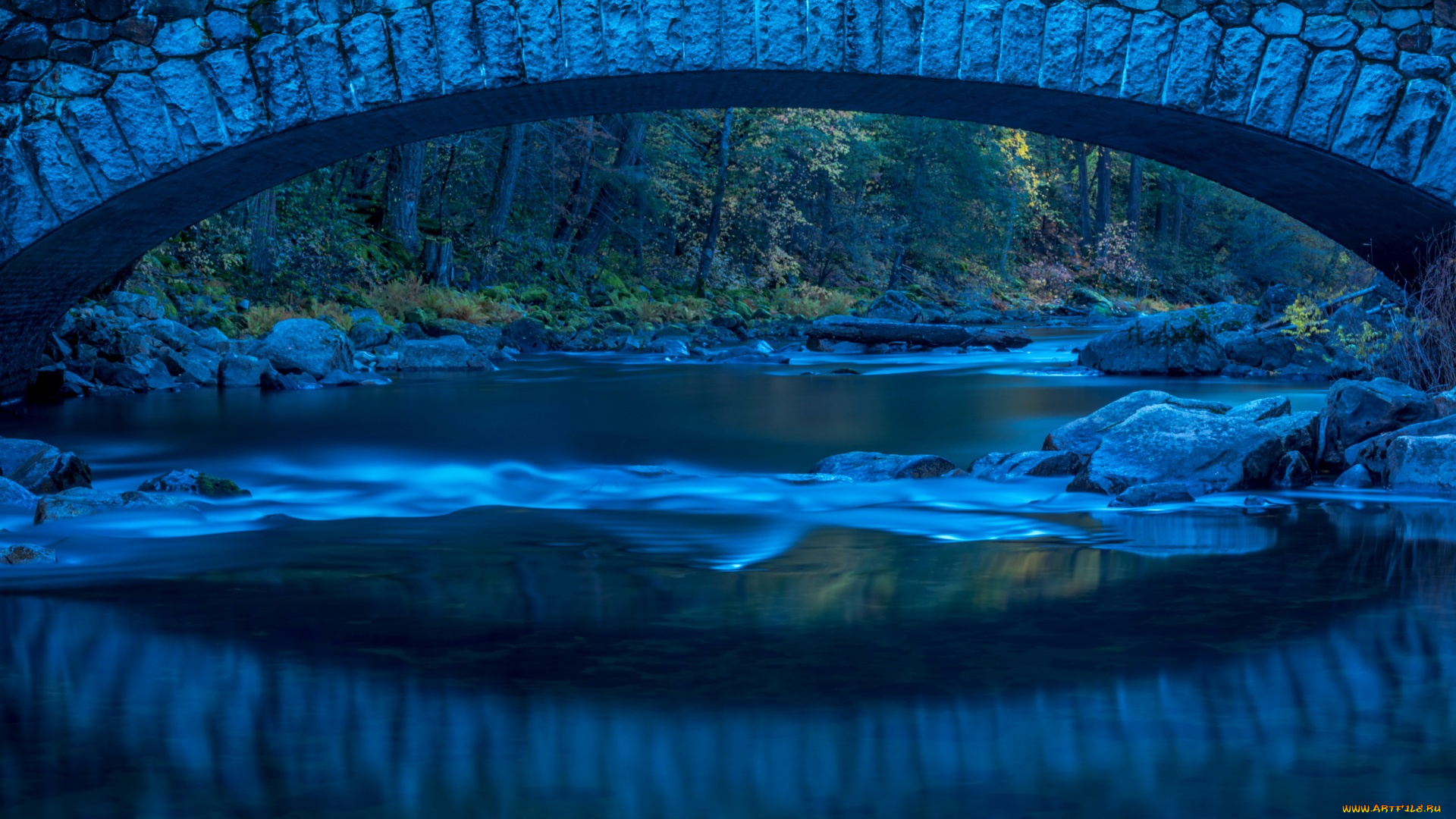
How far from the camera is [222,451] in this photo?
Answer: 8102 mm

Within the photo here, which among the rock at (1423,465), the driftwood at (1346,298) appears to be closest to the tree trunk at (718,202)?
the driftwood at (1346,298)

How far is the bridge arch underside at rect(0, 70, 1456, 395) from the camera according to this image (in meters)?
6.80

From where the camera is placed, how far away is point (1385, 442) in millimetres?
6070

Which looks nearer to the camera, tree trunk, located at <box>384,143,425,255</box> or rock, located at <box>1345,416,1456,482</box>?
rock, located at <box>1345,416,1456,482</box>

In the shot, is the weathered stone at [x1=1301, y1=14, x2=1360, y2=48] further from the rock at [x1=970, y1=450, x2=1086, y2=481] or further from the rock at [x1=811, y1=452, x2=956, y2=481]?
the rock at [x1=811, y1=452, x2=956, y2=481]

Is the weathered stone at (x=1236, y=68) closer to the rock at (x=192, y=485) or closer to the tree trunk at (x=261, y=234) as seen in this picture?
the rock at (x=192, y=485)

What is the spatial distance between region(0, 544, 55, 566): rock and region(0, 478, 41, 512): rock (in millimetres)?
1062

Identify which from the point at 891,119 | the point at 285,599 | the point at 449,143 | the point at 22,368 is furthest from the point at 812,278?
the point at 285,599

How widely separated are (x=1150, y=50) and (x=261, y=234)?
13262 mm

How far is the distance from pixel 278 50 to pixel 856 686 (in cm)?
507

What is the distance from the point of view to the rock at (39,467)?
6.02 m

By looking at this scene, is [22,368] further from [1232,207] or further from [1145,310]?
[1232,207]

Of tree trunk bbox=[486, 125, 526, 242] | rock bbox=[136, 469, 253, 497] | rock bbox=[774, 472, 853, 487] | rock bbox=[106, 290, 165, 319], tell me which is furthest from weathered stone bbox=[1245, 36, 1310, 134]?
tree trunk bbox=[486, 125, 526, 242]

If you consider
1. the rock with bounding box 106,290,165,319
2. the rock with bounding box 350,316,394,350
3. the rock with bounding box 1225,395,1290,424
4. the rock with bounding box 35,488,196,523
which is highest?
the rock with bounding box 106,290,165,319
